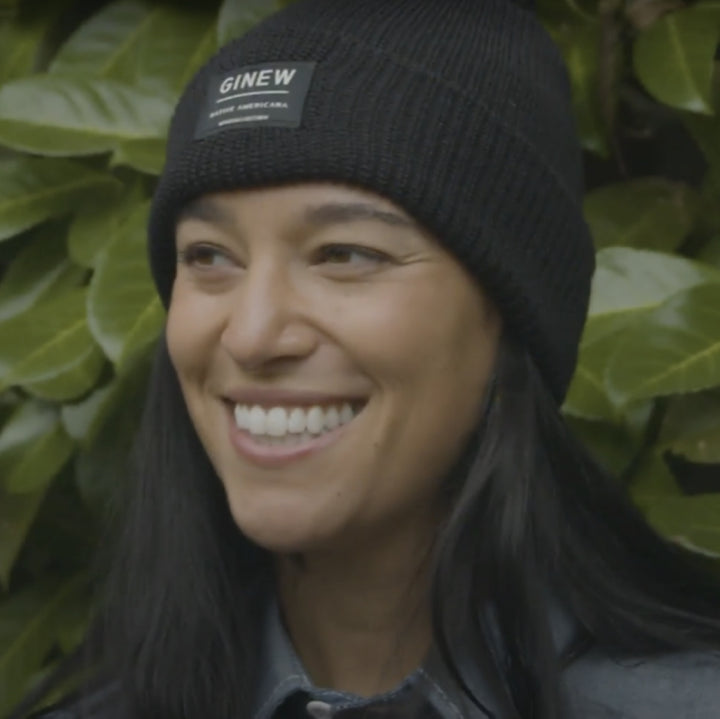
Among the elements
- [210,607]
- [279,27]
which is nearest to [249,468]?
[210,607]

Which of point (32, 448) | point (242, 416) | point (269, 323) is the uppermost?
point (269, 323)

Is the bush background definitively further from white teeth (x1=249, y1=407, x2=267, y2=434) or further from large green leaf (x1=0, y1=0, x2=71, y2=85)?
white teeth (x1=249, y1=407, x2=267, y2=434)

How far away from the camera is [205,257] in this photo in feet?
4.38

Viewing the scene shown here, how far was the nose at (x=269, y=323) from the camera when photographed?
4.02 feet

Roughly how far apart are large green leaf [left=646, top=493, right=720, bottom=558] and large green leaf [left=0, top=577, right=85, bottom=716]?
2.68 feet

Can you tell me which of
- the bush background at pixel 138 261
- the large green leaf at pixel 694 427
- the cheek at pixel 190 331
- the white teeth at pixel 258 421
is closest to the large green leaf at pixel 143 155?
the bush background at pixel 138 261

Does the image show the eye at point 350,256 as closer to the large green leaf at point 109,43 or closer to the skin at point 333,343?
the skin at point 333,343

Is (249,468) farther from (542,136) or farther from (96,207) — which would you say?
(96,207)

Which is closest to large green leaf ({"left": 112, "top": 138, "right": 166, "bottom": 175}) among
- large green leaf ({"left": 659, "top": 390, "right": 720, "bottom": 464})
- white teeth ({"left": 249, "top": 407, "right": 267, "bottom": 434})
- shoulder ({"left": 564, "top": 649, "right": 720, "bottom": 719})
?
white teeth ({"left": 249, "top": 407, "right": 267, "bottom": 434})

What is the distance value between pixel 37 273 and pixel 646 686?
3.23 feet

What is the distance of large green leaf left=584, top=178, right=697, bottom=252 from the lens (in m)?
1.74

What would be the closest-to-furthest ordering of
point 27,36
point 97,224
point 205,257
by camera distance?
point 205,257 → point 97,224 → point 27,36

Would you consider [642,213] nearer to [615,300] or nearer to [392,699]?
[615,300]

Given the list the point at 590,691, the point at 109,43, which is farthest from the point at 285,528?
the point at 109,43
